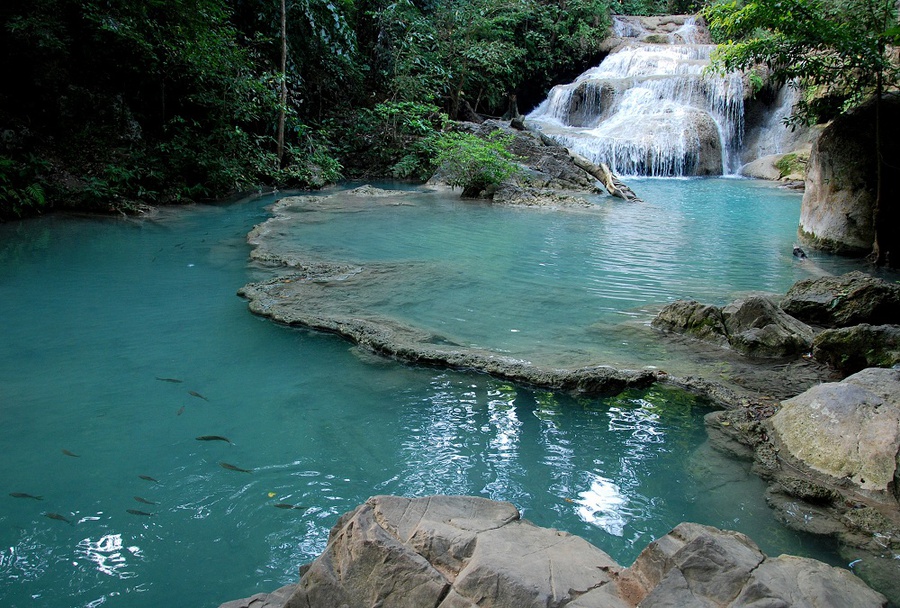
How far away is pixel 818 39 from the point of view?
7141 millimetres

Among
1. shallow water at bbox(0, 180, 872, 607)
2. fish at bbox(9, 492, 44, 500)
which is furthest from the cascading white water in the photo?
fish at bbox(9, 492, 44, 500)

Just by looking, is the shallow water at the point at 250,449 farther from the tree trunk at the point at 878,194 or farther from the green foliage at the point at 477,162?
the green foliage at the point at 477,162

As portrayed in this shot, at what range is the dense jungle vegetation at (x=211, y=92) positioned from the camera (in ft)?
37.3

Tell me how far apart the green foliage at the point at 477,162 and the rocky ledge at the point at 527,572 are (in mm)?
12751

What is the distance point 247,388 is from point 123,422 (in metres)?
0.78

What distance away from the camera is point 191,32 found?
12477 millimetres

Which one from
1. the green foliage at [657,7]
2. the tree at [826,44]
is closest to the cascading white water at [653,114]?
the green foliage at [657,7]

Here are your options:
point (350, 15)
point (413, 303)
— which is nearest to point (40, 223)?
point (413, 303)

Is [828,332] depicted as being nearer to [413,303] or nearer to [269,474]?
[413,303]

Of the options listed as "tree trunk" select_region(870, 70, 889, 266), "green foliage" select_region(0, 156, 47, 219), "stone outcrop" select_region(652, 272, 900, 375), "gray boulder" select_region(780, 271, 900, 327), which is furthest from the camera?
"green foliage" select_region(0, 156, 47, 219)

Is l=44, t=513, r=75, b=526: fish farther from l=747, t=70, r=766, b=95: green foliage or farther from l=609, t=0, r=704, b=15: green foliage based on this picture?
l=609, t=0, r=704, b=15: green foliage

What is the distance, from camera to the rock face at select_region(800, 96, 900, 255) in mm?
8289

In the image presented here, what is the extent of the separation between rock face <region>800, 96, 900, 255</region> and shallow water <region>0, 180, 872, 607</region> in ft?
15.1

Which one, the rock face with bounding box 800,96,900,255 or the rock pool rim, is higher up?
the rock face with bounding box 800,96,900,255
